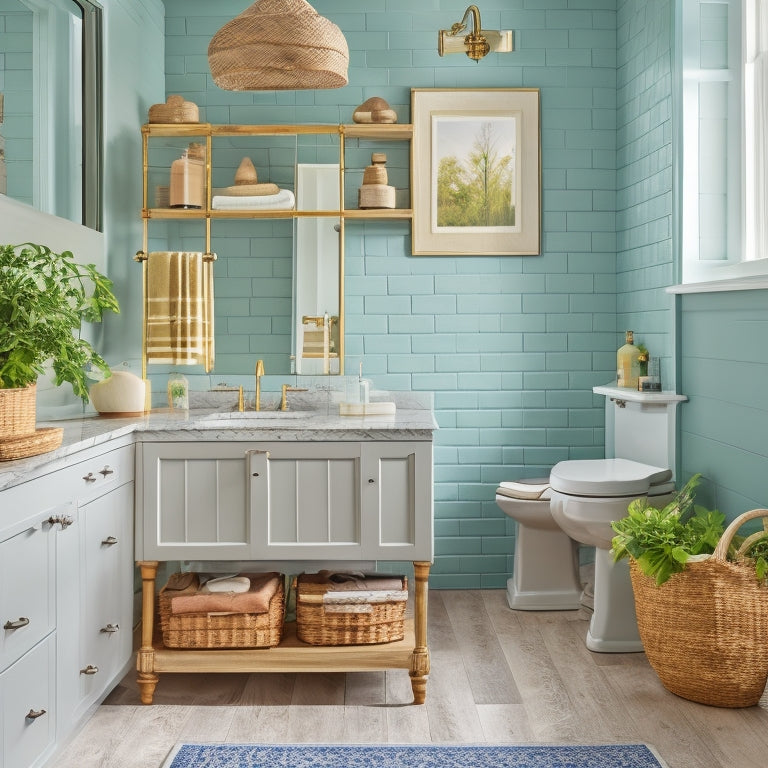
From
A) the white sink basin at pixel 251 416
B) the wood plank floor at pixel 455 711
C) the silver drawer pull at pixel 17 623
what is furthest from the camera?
the white sink basin at pixel 251 416

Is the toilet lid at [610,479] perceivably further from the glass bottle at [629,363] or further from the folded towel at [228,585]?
the folded towel at [228,585]

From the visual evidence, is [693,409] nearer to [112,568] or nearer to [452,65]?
[452,65]

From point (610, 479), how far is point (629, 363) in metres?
0.80

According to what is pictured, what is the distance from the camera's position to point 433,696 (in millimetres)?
3105

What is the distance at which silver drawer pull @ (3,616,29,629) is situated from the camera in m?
2.16

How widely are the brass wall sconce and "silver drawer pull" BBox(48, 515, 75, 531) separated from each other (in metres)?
2.35

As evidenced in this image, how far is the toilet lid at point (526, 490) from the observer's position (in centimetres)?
395

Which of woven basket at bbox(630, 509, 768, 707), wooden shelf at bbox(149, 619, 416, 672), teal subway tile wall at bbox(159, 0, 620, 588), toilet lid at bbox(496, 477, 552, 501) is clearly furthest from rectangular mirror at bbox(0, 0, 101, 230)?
woven basket at bbox(630, 509, 768, 707)

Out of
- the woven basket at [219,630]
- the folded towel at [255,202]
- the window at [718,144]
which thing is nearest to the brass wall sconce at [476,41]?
the window at [718,144]

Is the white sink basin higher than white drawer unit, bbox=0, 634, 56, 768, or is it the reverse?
the white sink basin

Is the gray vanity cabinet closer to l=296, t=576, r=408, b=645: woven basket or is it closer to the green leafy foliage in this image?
l=296, t=576, r=408, b=645: woven basket

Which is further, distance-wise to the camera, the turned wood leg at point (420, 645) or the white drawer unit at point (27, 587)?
the turned wood leg at point (420, 645)

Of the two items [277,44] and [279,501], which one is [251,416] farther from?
[277,44]

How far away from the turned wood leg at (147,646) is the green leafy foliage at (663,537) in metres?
1.62
